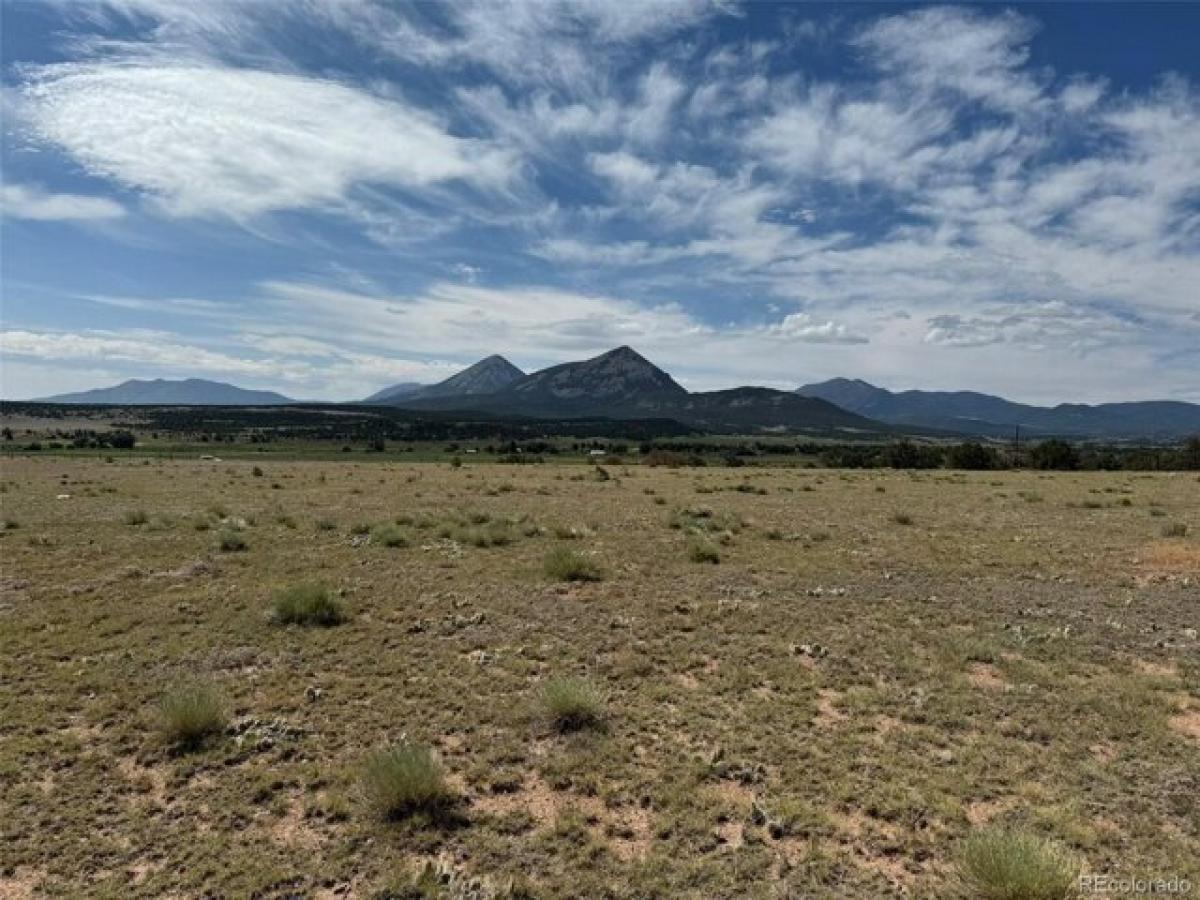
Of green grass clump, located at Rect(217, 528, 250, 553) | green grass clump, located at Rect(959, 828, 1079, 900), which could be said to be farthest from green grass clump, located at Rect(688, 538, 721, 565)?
green grass clump, located at Rect(217, 528, 250, 553)

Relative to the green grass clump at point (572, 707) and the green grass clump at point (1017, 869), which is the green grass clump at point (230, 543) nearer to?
the green grass clump at point (572, 707)

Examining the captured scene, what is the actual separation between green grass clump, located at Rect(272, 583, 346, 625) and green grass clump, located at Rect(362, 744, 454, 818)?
670cm

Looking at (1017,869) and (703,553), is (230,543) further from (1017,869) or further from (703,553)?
(1017,869)

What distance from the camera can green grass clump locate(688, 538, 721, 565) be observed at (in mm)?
19469

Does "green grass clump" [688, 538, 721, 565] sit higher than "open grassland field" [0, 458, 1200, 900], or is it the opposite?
"green grass clump" [688, 538, 721, 565]

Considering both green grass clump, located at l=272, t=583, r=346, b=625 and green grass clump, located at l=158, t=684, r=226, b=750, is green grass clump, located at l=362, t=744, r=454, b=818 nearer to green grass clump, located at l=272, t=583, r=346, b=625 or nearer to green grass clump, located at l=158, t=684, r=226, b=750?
green grass clump, located at l=158, t=684, r=226, b=750

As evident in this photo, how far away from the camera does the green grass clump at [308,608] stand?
13836mm

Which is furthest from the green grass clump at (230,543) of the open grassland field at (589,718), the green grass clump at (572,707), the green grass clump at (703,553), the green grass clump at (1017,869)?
the green grass clump at (1017,869)

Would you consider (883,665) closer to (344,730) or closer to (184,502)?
(344,730)

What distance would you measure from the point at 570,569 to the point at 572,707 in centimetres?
806

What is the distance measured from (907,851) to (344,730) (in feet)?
21.8

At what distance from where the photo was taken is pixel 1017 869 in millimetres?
5879

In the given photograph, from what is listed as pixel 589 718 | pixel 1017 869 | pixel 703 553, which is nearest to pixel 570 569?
pixel 703 553

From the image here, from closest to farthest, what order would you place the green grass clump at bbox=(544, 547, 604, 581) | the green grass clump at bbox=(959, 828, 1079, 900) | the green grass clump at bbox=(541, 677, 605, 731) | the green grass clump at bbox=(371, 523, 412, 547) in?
1. the green grass clump at bbox=(959, 828, 1079, 900)
2. the green grass clump at bbox=(541, 677, 605, 731)
3. the green grass clump at bbox=(544, 547, 604, 581)
4. the green grass clump at bbox=(371, 523, 412, 547)
